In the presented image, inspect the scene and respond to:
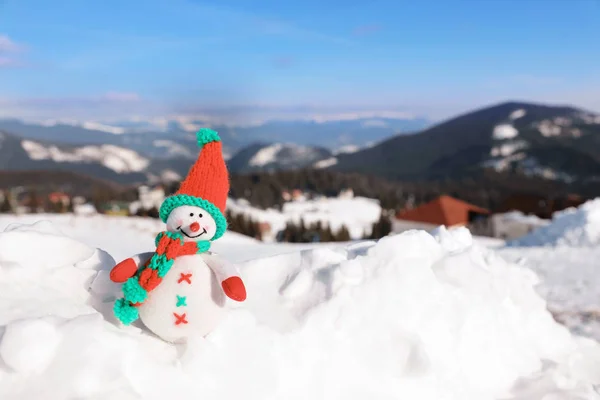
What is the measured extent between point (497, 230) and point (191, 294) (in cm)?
4789

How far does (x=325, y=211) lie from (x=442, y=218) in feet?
157

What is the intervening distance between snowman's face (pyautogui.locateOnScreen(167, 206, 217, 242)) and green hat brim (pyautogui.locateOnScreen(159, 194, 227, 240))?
3 cm

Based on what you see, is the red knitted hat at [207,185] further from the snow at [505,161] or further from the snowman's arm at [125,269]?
the snow at [505,161]

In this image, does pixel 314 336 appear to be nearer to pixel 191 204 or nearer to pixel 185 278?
pixel 185 278

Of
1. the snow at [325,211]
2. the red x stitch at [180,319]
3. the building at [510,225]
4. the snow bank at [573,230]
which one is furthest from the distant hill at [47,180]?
the red x stitch at [180,319]

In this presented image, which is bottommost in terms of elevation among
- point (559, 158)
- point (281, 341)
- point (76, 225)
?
point (559, 158)

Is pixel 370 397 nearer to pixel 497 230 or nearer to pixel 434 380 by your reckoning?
pixel 434 380

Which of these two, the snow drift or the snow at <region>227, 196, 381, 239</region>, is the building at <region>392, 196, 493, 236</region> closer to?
the snow at <region>227, 196, 381, 239</region>

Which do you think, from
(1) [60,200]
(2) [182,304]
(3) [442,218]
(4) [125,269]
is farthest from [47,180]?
(2) [182,304]

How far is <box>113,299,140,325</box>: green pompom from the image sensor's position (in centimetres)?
300

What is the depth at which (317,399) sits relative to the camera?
10.3ft

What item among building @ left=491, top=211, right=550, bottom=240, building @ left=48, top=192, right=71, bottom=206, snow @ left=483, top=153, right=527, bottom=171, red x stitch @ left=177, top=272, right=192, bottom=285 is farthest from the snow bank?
snow @ left=483, top=153, right=527, bottom=171

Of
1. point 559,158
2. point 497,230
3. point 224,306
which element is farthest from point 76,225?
point 559,158

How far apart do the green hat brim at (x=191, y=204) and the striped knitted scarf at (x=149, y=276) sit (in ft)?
0.55
